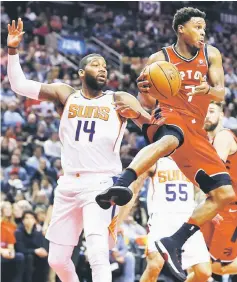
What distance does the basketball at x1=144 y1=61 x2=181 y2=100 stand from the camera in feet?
23.7

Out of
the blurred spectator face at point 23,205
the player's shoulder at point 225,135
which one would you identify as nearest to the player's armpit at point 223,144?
the player's shoulder at point 225,135

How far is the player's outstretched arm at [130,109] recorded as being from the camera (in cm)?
793

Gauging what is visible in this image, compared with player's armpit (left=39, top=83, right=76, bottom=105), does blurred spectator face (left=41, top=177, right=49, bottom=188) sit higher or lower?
lower

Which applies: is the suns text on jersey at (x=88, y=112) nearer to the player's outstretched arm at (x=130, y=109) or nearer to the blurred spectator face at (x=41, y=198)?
the player's outstretched arm at (x=130, y=109)

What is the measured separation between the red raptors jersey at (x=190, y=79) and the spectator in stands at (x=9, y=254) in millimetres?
5119

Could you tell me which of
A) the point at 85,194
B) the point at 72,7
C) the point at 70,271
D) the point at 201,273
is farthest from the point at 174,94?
the point at 72,7

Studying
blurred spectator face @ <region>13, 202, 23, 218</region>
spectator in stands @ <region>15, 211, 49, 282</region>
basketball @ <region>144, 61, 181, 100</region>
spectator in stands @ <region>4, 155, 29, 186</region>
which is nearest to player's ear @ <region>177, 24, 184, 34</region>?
basketball @ <region>144, 61, 181, 100</region>

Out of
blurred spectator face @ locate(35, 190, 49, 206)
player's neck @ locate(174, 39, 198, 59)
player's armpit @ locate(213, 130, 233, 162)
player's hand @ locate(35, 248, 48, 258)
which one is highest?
Result: player's neck @ locate(174, 39, 198, 59)

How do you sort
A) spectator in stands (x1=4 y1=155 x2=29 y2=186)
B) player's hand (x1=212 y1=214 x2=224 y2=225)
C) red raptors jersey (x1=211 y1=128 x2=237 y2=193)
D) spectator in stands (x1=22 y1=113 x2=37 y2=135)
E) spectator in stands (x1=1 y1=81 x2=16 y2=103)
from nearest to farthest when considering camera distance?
red raptors jersey (x1=211 y1=128 x2=237 y2=193) < player's hand (x1=212 y1=214 x2=224 y2=225) < spectator in stands (x1=4 y1=155 x2=29 y2=186) < spectator in stands (x1=22 y1=113 x2=37 y2=135) < spectator in stands (x1=1 y1=81 x2=16 y2=103)

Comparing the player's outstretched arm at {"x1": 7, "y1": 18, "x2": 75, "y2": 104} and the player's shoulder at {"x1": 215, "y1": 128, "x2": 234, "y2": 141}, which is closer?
the player's outstretched arm at {"x1": 7, "y1": 18, "x2": 75, "y2": 104}

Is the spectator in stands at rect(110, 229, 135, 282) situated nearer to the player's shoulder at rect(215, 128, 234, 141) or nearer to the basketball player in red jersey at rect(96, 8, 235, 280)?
the player's shoulder at rect(215, 128, 234, 141)

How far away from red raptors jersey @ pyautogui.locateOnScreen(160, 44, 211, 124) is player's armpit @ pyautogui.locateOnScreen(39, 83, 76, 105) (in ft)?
3.78

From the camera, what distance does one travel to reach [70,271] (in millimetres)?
8000

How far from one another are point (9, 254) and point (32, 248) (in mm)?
534
